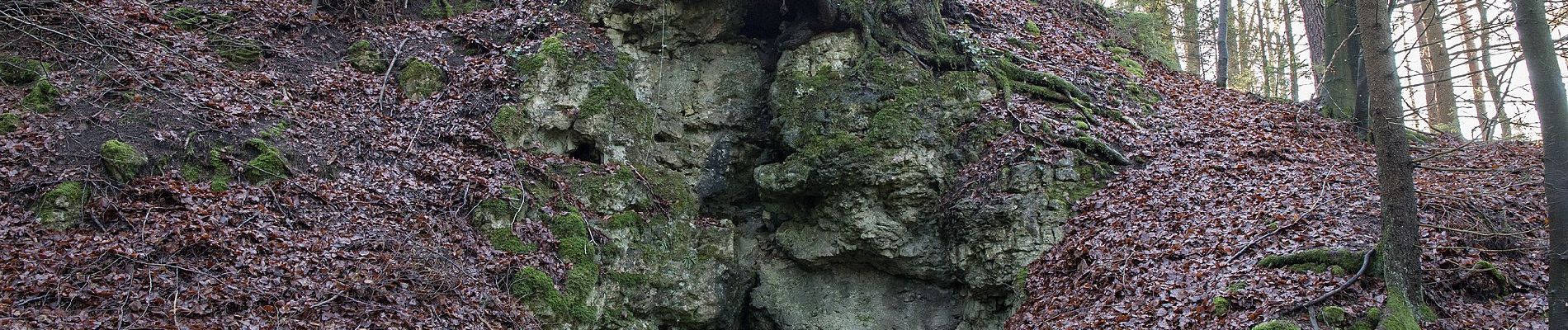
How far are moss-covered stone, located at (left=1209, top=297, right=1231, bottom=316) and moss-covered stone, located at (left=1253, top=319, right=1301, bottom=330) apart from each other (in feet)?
1.25

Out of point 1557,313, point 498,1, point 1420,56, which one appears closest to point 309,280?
point 498,1

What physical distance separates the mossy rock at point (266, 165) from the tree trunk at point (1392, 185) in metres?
9.10

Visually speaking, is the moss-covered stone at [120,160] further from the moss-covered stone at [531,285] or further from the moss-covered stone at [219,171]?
the moss-covered stone at [531,285]

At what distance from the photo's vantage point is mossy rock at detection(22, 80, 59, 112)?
7539 mm

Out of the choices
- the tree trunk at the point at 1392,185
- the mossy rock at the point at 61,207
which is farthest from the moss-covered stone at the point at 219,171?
the tree trunk at the point at 1392,185

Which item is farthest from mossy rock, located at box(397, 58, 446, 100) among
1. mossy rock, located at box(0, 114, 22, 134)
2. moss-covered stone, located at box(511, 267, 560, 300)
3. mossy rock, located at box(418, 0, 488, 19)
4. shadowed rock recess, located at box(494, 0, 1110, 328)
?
mossy rock, located at box(0, 114, 22, 134)

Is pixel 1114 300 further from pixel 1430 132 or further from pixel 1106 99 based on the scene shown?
pixel 1430 132

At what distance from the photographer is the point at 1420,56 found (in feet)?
55.8

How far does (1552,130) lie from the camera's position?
514 centimetres

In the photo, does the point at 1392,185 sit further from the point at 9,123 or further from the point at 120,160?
the point at 9,123

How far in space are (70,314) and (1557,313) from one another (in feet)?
32.0

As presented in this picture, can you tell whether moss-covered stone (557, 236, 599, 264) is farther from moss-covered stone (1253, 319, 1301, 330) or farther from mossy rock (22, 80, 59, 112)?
moss-covered stone (1253, 319, 1301, 330)

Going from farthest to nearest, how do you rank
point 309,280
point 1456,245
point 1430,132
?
point 1430,132 → point 309,280 → point 1456,245

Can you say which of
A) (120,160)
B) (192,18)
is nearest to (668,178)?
(120,160)
